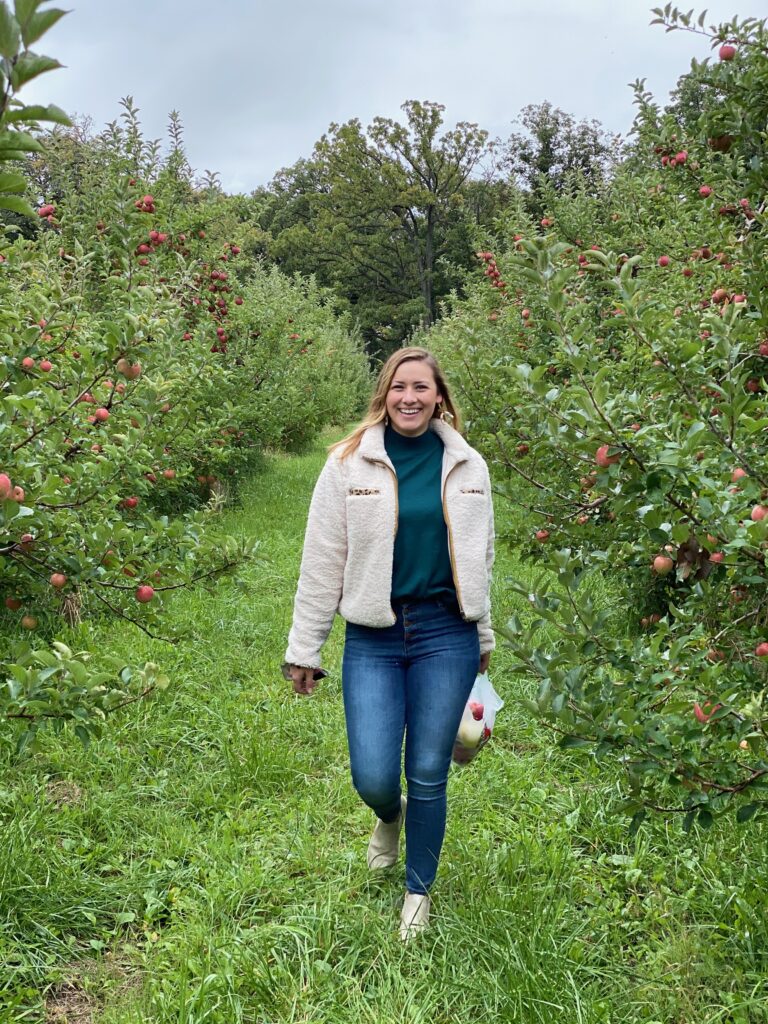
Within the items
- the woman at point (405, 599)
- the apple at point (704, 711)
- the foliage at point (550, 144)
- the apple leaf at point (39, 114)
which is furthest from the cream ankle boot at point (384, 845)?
the foliage at point (550, 144)

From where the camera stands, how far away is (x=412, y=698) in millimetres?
2336

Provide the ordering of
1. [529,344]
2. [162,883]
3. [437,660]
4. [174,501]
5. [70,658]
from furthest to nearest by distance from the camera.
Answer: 1. [174,501]
2. [529,344]
3. [162,883]
4. [437,660]
5. [70,658]

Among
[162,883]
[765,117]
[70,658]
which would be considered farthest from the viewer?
[162,883]

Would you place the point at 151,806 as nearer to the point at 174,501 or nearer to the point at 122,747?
the point at 122,747

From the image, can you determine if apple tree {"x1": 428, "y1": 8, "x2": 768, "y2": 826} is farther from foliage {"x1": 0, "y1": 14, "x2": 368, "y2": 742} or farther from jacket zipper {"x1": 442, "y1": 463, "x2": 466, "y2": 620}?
foliage {"x1": 0, "y1": 14, "x2": 368, "y2": 742}

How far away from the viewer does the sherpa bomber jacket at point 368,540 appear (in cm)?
226

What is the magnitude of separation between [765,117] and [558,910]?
245 centimetres

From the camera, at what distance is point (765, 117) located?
98.0 inches

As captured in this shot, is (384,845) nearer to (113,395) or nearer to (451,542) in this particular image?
(451,542)

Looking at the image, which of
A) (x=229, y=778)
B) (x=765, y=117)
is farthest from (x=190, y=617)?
(x=765, y=117)

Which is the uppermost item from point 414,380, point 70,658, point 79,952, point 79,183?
point 79,183

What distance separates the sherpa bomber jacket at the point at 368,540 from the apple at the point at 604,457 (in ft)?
1.72

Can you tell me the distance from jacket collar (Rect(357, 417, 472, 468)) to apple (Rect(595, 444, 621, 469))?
1.96 ft

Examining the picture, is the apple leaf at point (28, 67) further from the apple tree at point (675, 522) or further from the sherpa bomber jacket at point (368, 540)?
the sherpa bomber jacket at point (368, 540)
